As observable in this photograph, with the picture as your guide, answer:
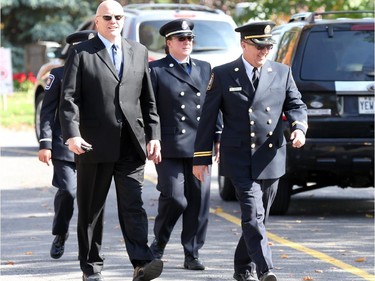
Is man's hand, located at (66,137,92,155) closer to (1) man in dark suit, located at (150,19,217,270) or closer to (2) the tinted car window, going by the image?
(1) man in dark suit, located at (150,19,217,270)

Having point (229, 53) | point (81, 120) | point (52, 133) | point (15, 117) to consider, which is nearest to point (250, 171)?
point (81, 120)

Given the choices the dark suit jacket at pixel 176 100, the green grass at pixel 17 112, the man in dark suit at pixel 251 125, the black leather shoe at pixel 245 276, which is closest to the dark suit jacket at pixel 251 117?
the man in dark suit at pixel 251 125

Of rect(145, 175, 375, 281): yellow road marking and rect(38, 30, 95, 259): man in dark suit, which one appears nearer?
rect(145, 175, 375, 281): yellow road marking

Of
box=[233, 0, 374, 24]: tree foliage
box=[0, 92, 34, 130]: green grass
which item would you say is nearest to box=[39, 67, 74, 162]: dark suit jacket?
box=[233, 0, 374, 24]: tree foliage

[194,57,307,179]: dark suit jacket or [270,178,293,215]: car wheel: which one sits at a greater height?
[194,57,307,179]: dark suit jacket

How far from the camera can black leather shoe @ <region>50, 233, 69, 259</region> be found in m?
9.95

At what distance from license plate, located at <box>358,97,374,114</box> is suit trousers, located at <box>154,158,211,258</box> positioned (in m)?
2.81

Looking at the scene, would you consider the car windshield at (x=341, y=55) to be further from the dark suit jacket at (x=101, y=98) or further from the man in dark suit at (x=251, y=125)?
the dark suit jacket at (x=101, y=98)

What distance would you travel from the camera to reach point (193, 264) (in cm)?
947

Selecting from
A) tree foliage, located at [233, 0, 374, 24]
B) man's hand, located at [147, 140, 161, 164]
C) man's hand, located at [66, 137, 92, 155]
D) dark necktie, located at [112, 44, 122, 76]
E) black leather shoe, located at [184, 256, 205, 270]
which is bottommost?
tree foliage, located at [233, 0, 374, 24]

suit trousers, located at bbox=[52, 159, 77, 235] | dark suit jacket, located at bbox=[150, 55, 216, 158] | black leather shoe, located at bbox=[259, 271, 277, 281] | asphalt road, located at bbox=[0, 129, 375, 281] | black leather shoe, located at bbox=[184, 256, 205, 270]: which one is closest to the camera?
black leather shoe, located at bbox=[259, 271, 277, 281]

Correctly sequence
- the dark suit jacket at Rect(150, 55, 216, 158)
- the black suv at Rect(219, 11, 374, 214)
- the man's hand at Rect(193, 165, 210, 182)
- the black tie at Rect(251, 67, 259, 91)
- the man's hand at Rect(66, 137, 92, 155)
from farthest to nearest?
the black suv at Rect(219, 11, 374, 214) < the dark suit jacket at Rect(150, 55, 216, 158) < the man's hand at Rect(193, 165, 210, 182) < the black tie at Rect(251, 67, 259, 91) < the man's hand at Rect(66, 137, 92, 155)

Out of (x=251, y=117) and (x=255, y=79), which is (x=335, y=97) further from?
(x=251, y=117)

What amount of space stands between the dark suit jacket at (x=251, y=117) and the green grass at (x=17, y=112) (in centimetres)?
1718
